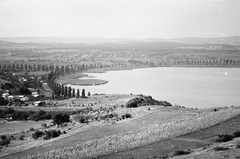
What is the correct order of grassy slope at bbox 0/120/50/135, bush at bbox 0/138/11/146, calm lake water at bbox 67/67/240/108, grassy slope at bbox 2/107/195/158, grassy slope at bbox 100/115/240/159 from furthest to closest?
calm lake water at bbox 67/67/240/108 → grassy slope at bbox 0/120/50/135 → bush at bbox 0/138/11/146 → grassy slope at bbox 2/107/195/158 → grassy slope at bbox 100/115/240/159

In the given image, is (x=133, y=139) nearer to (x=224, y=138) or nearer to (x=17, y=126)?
(x=224, y=138)

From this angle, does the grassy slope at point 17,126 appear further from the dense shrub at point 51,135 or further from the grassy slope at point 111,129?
the grassy slope at point 111,129

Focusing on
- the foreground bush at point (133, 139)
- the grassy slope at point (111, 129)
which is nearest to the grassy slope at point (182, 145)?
the foreground bush at point (133, 139)

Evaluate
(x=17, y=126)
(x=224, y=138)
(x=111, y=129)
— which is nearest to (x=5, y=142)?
(x=111, y=129)

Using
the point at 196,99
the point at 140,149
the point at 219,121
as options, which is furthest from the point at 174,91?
the point at 140,149

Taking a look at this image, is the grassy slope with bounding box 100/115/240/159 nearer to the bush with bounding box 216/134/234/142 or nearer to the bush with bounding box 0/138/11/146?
the bush with bounding box 216/134/234/142

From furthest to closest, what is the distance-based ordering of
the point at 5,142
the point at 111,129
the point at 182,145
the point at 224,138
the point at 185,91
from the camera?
the point at 185,91 < the point at 5,142 < the point at 111,129 < the point at 182,145 < the point at 224,138

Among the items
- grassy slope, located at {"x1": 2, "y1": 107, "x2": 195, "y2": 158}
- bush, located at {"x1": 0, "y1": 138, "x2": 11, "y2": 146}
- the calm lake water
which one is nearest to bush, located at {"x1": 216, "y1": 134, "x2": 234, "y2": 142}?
grassy slope, located at {"x1": 2, "y1": 107, "x2": 195, "y2": 158}
